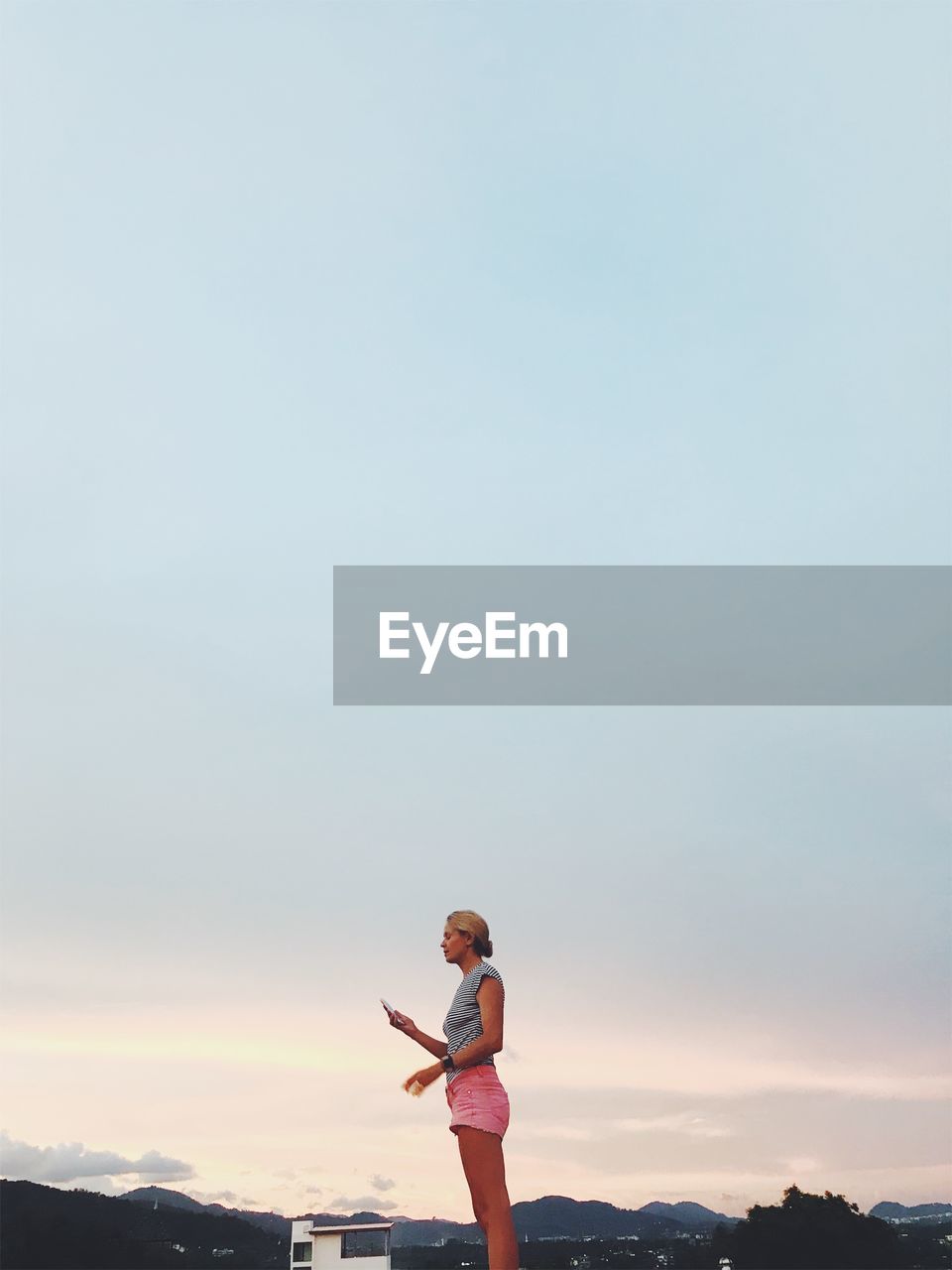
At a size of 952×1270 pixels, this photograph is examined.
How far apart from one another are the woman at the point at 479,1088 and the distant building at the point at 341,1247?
3.27 ft

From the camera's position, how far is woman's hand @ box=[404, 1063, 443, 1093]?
205 inches

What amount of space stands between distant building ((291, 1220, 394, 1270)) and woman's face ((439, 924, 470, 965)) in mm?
1416

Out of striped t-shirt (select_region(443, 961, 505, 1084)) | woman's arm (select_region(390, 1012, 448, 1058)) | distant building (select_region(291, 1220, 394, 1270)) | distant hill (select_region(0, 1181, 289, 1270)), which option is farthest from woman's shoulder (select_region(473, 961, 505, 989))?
distant hill (select_region(0, 1181, 289, 1270))

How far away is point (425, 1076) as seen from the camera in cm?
523

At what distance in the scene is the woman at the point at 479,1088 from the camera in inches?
198

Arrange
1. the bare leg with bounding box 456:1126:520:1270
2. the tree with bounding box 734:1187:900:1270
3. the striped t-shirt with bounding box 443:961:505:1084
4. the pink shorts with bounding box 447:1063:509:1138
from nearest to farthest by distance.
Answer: the bare leg with bounding box 456:1126:520:1270
the pink shorts with bounding box 447:1063:509:1138
the striped t-shirt with bounding box 443:961:505:1084
the tree with bounding box 734:1187:900:1270

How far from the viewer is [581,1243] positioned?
926 centimetres

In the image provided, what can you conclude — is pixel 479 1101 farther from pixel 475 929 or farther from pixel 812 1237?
pixel 812 1237

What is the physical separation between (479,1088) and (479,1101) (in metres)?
0.06

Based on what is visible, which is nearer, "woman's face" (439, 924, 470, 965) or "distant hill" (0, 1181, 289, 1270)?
"woman's face" (439, 924, 470, 965)

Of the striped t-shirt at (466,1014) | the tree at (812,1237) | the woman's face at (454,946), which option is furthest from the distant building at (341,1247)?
the tree at (812,1237)

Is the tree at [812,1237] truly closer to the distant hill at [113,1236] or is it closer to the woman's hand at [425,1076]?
the distant hill at [113,1236]

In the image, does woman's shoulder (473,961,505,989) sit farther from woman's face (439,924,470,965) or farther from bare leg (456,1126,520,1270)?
bare leg (456,1126,520,1270)

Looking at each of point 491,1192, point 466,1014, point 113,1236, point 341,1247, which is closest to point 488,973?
point 466,1014
